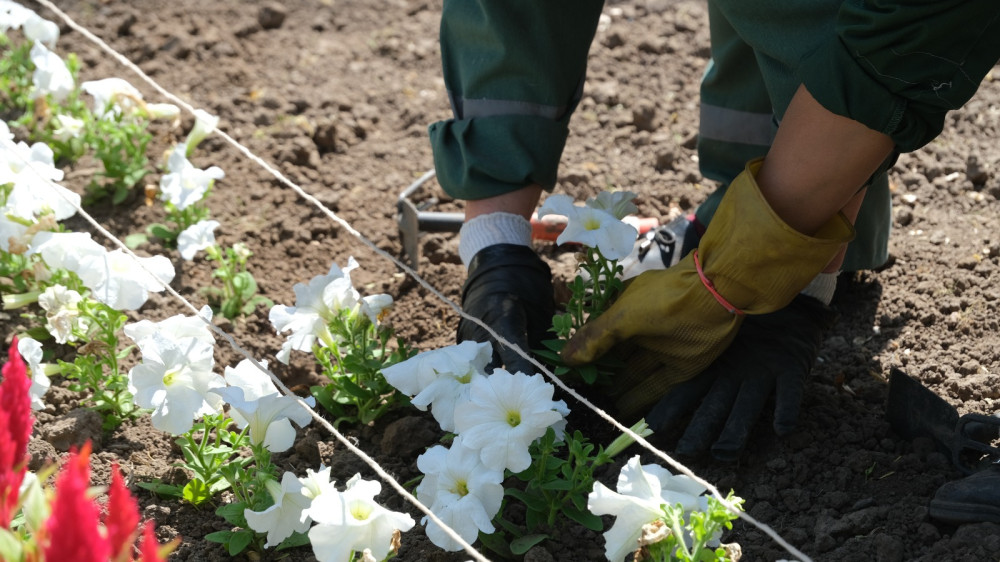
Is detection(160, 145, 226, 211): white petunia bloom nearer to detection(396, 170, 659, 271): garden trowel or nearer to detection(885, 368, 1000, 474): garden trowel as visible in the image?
detection(396, 170, 659, 271): garden trowel

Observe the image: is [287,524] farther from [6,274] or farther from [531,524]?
[6,274]

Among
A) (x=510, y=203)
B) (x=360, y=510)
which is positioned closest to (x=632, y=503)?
(x=360, y=510)

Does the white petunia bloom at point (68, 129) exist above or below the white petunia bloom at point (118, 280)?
below

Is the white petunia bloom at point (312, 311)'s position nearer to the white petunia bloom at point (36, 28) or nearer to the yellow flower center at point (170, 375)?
the yellow flower center at point (170, 375)

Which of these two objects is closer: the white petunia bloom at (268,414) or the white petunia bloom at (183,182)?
the white petunia bloom at (268,414)

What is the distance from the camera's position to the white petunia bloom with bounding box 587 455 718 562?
1.41 metres

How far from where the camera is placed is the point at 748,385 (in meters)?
1.99

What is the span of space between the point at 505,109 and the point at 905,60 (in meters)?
0.92

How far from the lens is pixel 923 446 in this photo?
1.91 metres

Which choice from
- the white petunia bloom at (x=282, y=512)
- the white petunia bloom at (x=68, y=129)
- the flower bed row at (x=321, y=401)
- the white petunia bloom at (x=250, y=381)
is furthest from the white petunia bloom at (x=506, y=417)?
the white petunia bloom at (x=68, y=129)

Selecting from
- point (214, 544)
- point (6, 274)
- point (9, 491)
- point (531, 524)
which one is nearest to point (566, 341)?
point (531, 524)

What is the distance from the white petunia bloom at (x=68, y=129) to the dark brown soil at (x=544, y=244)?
0.12m

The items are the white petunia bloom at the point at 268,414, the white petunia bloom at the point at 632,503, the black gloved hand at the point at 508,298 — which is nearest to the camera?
the white petunia bloom at the point at 632,503

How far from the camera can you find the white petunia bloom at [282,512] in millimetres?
1564
